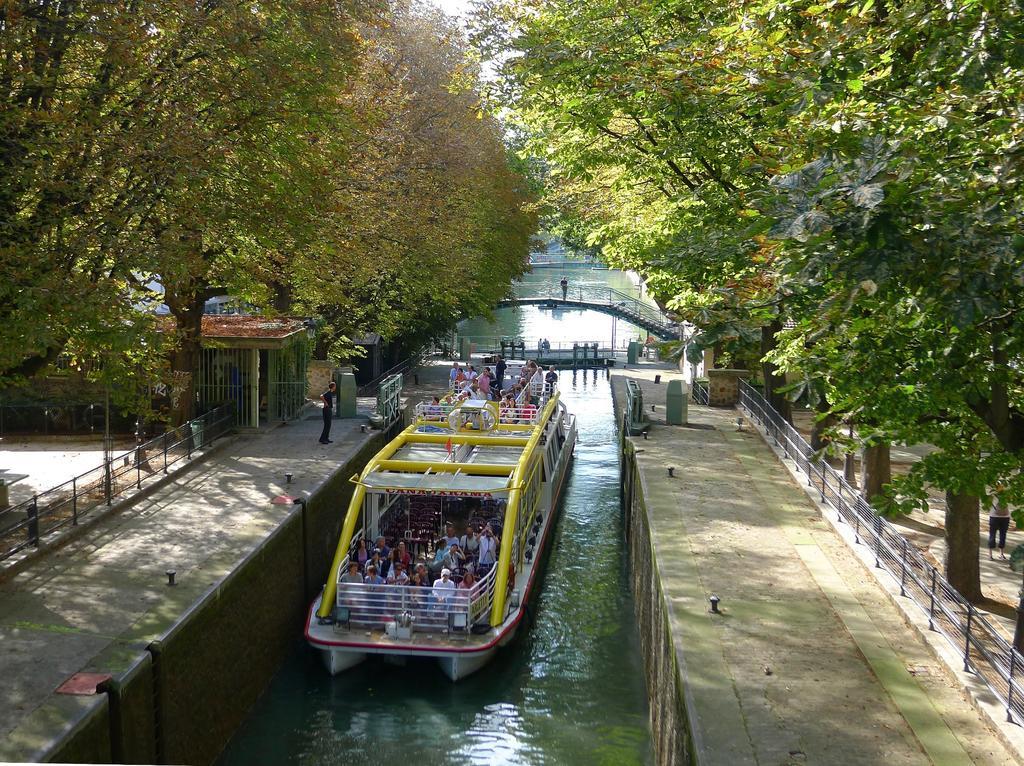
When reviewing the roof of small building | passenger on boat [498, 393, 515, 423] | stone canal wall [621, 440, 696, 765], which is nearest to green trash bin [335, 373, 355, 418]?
the roof of small building

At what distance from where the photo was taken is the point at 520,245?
172 ft

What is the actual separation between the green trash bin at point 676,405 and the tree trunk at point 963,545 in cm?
1470

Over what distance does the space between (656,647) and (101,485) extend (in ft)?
36.9

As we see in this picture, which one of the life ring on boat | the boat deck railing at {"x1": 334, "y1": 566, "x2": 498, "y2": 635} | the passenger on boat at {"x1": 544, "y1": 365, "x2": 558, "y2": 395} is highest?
the passenger on boat at {"x1": 544, "y1": 365, "x2": 558, "y2": 395}

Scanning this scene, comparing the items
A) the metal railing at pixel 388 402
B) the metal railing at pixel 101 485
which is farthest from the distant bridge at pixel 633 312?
the metal railing at pixel 101 485

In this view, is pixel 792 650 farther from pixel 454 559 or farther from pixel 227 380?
pixel 227 380

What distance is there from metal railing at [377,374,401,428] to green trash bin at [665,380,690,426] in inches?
316

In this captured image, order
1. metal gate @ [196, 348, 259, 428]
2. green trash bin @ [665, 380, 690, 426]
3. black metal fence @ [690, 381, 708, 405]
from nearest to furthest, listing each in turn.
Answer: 1. metal gate @ [196, 348, 259, 428]
2. green trash bin @ [665, 380, 690, 426]
3. black metal fence @ [690, 381, 708, 405]

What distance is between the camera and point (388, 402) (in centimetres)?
2897

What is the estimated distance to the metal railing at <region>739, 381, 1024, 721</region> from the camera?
424 inches

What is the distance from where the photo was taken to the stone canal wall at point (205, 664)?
11.2 metres

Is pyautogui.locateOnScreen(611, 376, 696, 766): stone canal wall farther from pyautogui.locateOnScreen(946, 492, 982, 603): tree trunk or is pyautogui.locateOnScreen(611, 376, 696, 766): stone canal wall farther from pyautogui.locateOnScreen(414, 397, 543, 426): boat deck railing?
pyautogui.locateOnScreen(946, 492, 982, 603): tree trunk

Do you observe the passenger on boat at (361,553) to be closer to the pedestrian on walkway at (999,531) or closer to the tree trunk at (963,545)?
the tree trunk at (963,545)

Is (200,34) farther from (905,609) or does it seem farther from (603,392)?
(603,392)
